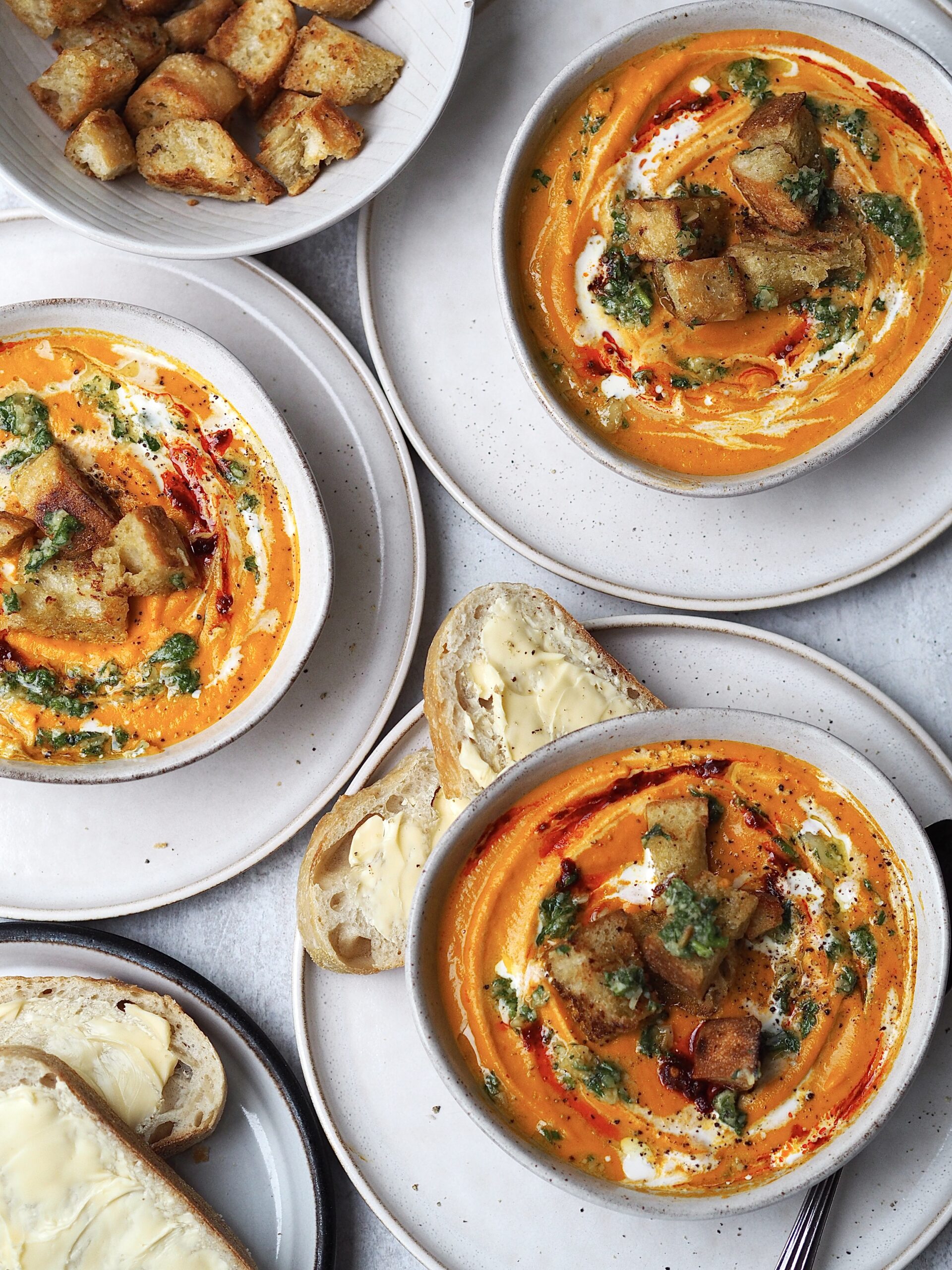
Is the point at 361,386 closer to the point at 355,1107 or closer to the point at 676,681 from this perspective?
the point at 676,681

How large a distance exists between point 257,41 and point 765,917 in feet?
9.52

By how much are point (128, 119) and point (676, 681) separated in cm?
235

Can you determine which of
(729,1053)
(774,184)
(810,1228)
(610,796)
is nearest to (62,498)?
(610,796)

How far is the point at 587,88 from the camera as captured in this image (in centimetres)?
316

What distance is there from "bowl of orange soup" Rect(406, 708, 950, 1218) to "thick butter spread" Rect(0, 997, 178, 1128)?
1.13m

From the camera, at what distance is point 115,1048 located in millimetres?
3535

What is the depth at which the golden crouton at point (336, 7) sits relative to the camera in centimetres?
342

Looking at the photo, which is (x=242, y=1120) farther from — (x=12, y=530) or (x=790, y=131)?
(x=790, y=131)

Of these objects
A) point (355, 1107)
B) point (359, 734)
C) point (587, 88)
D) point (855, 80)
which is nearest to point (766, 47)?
point (855, 80)

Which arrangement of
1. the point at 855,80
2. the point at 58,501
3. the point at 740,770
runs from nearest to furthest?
the point at 740,770, the point at 855,80, the point at 58,501

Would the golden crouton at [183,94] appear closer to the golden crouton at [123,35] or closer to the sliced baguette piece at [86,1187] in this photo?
the golden crouton at [123,35]

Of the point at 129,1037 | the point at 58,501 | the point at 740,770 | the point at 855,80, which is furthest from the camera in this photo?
the point at 129,1037

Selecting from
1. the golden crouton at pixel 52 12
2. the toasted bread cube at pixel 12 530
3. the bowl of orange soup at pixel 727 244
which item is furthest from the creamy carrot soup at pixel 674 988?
the golden crouton at pixel 52 12

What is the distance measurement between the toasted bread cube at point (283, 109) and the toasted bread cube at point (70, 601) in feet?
4.73
